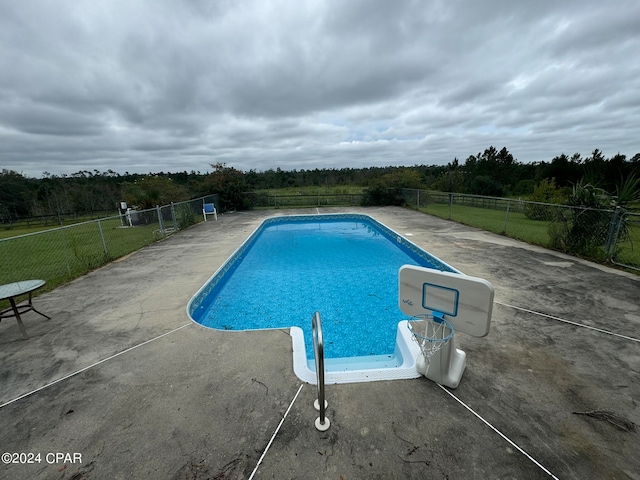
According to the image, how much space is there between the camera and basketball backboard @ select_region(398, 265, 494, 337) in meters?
1.84

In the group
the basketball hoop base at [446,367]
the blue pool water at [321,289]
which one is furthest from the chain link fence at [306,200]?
the basketball hoop base at [446,367]

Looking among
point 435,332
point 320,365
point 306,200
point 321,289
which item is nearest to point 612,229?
point 435,332

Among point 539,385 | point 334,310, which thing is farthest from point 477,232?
point 539,385

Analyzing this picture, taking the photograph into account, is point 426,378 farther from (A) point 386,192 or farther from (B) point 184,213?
(A) point 386,192

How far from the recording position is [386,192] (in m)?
16.5

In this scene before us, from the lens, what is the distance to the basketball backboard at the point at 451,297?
1.84m

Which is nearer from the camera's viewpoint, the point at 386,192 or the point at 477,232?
the point at 477,232

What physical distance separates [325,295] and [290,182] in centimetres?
3871

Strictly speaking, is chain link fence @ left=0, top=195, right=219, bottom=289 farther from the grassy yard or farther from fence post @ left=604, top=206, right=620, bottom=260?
fence post @ left=604, top=206, right=620, bottom=260

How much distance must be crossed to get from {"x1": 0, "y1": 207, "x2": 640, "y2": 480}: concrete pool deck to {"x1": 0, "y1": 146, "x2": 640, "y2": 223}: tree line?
39.0 ft

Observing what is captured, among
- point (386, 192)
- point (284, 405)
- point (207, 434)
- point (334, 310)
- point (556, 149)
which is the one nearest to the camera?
point (207, 434)

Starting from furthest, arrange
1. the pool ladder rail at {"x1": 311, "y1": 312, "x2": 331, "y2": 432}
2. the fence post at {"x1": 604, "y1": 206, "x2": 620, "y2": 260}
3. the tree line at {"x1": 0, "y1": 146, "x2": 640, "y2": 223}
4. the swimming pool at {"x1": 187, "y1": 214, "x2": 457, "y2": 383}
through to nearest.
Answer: the tree line at {"x1": 0, "y1": 146, "x2": 640, "y2": 223}
the fence post at {"x1": 604, "y1": 206, "x2": 620, "y2": 260}
the swimming pool at {"x1": 187, "y1": 214, "x2": 457, "y2": 383}
the pool ladder rail at {"x1": 311, "y1": 312, "x2": 331, "y2": 432}

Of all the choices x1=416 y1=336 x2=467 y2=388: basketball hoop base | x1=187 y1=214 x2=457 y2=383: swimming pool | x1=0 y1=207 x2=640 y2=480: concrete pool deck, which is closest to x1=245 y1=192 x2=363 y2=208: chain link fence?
x1=187 y1=214 x2=457 y2=383: swimming pool

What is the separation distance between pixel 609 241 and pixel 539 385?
17.3 feet
